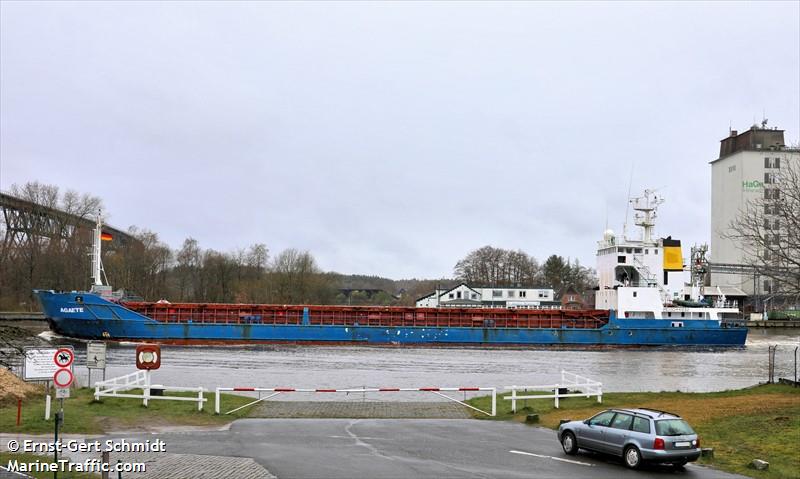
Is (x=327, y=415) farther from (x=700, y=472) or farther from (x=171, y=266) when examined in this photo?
(x=171, y=266)

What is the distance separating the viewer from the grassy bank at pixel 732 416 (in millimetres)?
→ 14031

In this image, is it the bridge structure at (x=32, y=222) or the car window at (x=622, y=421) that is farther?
the bridge structure at (x=32, y=222)

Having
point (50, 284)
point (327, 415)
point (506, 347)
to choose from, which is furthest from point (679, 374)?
point (50, 284)

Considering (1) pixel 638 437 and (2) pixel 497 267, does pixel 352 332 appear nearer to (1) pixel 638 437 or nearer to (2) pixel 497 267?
(1) pixel 638 437

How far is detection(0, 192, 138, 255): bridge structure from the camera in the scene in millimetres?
84625

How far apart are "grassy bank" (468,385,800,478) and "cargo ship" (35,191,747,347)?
87.3 feet

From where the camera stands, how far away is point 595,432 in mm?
13836

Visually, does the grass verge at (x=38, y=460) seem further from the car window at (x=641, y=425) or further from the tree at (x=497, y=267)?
the tree at (x=497, y=267)

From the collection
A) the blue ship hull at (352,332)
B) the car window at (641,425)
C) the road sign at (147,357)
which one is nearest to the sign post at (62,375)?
the road sign at (147,357)

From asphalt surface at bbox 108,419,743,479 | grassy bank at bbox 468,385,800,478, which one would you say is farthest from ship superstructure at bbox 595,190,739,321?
asphalt surface at bbox 108,419,743,479

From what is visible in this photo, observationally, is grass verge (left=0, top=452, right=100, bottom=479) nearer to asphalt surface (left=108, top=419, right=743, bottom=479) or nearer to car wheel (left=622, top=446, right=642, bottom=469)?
asphalt surface (left=108, top=419, right=743, bottom=479)

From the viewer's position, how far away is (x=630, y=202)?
56062 mm

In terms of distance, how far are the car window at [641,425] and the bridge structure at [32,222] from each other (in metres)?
82.5

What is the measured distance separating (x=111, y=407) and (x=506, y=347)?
3672cm
